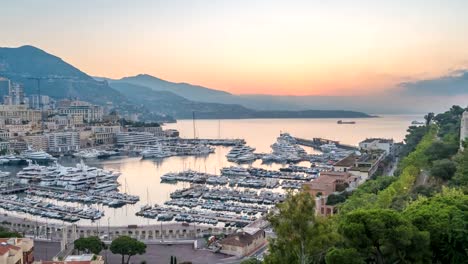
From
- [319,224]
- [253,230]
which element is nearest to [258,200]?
[253,230]

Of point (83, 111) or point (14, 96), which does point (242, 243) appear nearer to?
point (83, 111)

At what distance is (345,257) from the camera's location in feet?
19.6

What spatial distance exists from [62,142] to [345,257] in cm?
4377

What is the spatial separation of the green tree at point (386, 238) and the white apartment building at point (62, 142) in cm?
4245

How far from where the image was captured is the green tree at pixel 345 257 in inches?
235

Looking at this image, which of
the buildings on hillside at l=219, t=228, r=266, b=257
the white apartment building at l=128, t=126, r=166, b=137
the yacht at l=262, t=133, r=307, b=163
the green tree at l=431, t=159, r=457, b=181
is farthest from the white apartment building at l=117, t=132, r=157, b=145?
the green tree at l=431, t=159, r=457, b=181

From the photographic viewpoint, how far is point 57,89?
108 m

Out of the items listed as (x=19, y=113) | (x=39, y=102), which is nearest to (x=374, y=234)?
(x=19, y=113)

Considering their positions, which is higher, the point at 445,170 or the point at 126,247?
the point at 445,170

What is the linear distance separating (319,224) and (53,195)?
2011 cm

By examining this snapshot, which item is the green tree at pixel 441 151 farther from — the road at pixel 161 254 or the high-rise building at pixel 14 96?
the high-rise building at pixel 14 96

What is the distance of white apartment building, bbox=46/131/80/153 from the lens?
44781 mm

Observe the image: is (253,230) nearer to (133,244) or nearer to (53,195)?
(133,244)

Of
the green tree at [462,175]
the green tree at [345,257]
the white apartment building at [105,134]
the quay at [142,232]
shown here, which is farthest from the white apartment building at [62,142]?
the green tree at [345,257]
